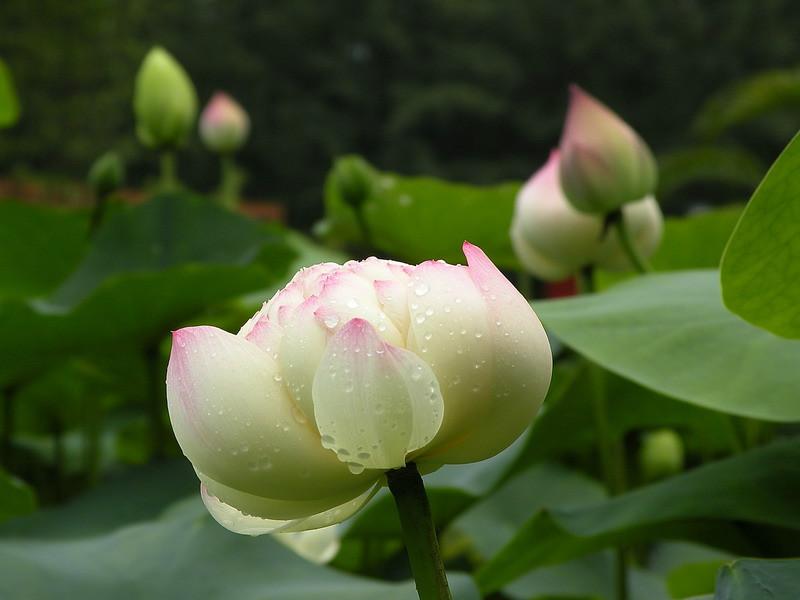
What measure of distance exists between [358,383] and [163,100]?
785 mm

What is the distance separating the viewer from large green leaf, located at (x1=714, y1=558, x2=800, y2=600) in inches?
10.1

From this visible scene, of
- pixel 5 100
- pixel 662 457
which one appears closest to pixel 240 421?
pixel 662 457

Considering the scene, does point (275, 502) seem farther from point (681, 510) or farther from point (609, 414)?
point (609, 414)

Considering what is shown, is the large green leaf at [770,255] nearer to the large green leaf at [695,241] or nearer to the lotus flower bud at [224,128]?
the large green leaf at [695,241]

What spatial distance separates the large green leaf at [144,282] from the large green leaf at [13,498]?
0.11m

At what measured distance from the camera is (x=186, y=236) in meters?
0.95

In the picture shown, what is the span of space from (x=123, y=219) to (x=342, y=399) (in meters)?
0.72

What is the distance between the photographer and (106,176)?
92cm

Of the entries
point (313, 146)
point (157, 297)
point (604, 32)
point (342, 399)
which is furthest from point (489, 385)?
point (604, 32)

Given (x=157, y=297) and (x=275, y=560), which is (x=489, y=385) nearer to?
(x=275, y=560)

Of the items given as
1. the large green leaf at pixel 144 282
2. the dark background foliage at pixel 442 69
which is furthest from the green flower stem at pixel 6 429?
the dark background foliage at pixel 442 69

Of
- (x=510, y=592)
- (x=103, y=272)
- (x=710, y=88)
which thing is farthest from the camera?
(x=710, y=88)

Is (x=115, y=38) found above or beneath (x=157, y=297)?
beneath

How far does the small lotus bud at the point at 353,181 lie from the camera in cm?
92
